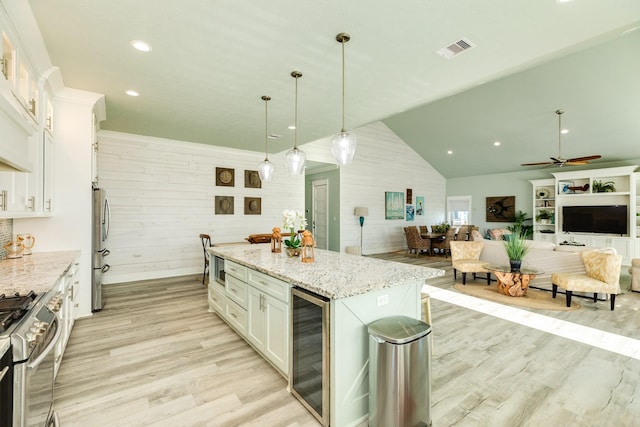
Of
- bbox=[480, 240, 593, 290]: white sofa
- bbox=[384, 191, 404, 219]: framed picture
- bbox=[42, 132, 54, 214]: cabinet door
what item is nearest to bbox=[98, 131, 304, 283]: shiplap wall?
bbox=[42, 132, 54, 214]: cabinet door

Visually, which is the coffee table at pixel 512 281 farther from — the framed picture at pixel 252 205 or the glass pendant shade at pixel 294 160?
the framed picture at pixel 252 205

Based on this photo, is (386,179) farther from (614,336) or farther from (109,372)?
(109,372)

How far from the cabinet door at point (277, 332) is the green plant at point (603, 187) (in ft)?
32.1

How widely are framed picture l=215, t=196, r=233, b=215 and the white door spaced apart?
3.36 metres

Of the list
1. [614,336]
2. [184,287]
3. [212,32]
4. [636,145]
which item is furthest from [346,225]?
[636,145]

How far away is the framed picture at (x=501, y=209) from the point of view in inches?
390

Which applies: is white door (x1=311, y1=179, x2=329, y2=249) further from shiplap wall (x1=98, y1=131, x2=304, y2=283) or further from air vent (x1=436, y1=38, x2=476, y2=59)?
air vent (x1=436, y1=38, x2=476, y2=59)

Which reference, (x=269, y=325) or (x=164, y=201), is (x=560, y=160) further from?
(x=164, y=201)

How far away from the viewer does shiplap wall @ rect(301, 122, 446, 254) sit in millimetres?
8703

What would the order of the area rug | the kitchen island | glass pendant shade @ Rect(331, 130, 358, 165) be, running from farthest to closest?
the area rug
glass pendant shade @ Rect(331, 130, 358, 165)
the kitchen island

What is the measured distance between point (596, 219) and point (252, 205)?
917cm

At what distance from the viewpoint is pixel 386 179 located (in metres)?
9.79

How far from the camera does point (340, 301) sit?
68.7 inches

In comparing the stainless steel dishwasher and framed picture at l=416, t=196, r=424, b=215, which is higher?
framed picture at l=416, t=196, r=424, b=215
